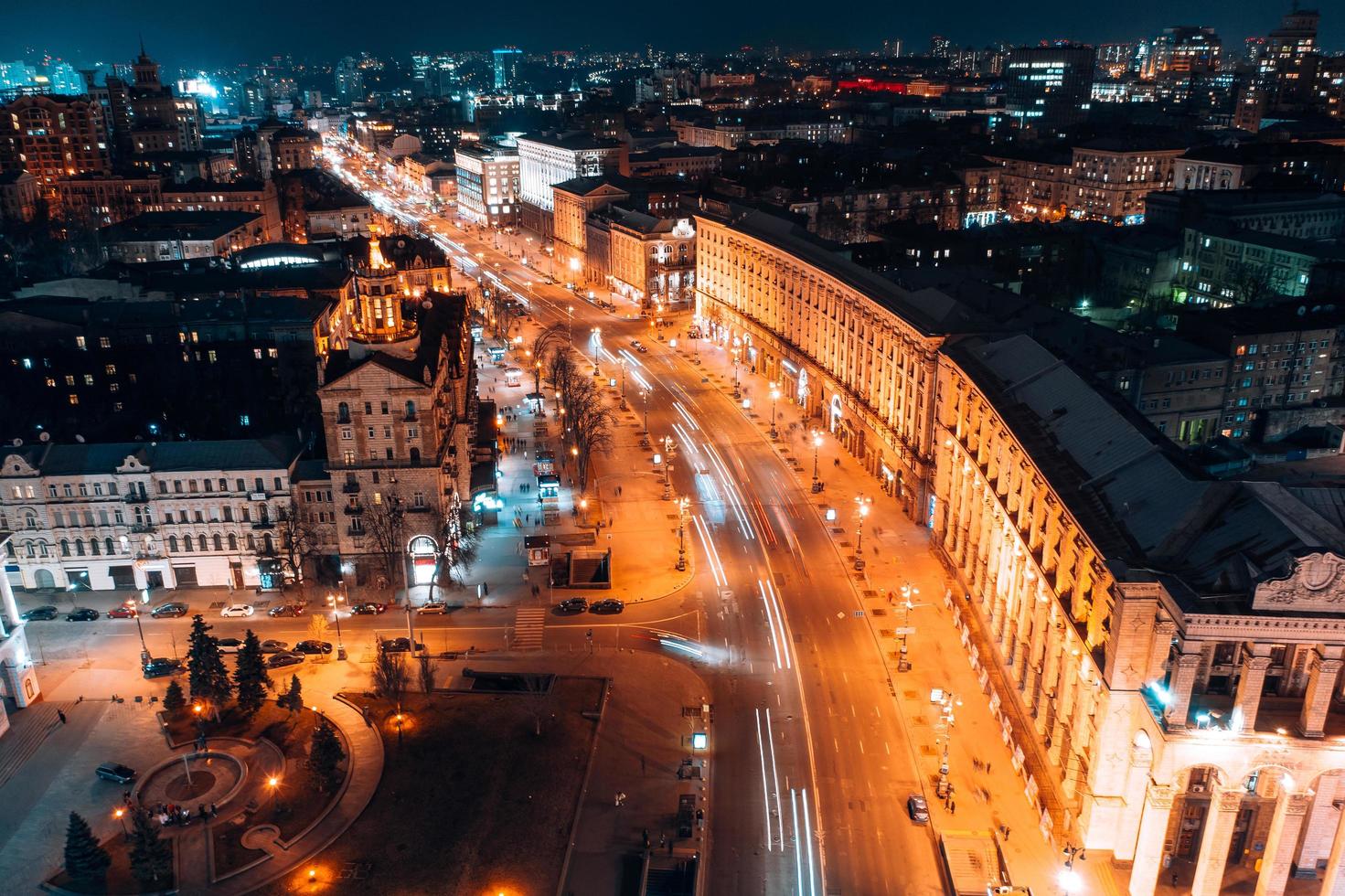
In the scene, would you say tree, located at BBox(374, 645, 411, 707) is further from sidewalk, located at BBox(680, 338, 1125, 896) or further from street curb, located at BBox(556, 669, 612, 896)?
sidewalk, located at BBox(680, 338, 1125, 896)

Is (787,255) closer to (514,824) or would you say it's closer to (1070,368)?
(1070,368)

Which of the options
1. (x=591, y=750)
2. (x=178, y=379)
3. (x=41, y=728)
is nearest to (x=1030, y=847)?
(x=591, y=750)

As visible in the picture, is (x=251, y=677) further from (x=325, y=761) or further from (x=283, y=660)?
(x=325, y=761)

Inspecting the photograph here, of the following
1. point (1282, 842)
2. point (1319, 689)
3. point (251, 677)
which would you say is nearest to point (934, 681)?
point (1282, 842)

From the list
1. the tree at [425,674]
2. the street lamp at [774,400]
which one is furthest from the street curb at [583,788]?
the street lamp at [774,400]

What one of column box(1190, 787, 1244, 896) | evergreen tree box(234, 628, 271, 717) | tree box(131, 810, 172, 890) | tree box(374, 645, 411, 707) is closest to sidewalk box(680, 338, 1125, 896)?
column box(1190, 787, 1244, 896)
